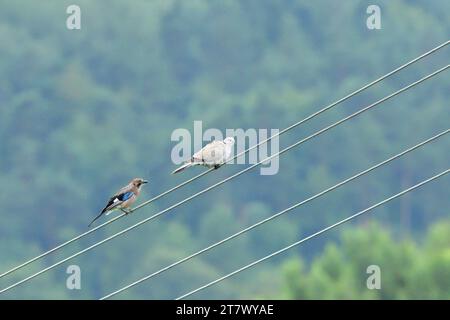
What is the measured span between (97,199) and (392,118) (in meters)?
17.1

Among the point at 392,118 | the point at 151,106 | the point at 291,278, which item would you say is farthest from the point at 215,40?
the point at 291,278

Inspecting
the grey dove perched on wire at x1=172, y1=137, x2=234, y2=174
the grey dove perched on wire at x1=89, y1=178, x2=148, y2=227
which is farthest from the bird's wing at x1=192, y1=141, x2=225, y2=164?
the grey dove perched on wire at x1=89, y1=178, x2=148, y2=227

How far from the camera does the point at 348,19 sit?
352ft

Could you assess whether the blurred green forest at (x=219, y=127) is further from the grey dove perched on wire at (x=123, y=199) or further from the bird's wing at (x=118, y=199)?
the bird's wing at (x=118, y=199)

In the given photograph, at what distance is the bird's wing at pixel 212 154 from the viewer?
75.8 ft

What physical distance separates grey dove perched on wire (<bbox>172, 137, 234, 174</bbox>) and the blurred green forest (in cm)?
3612

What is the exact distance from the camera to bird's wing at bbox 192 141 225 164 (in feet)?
75.8

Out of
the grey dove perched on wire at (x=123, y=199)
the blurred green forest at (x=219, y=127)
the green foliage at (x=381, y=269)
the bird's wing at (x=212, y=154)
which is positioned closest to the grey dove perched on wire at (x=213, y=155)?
the bird's wing at (x=212, y=154)

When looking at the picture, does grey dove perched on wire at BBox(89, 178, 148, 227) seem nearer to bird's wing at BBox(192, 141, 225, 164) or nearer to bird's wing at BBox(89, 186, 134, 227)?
bird's wing at BBox(89, 186, 134, 227)

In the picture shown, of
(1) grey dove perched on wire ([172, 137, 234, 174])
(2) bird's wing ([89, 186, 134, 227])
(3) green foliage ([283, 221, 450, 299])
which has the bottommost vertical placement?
(2) bird's wing ([89, 186, 134, 227])

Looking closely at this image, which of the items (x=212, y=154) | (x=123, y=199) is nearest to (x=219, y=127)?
(x=123, y=199)

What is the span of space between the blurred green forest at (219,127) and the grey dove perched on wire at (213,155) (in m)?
36.1

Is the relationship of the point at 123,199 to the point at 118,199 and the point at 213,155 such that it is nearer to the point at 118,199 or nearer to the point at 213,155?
the point at 118,199
